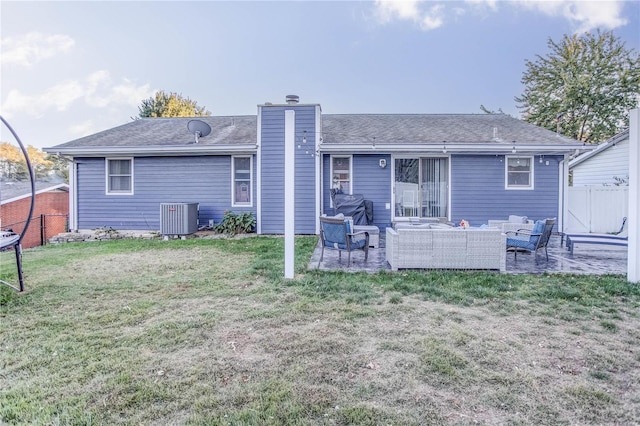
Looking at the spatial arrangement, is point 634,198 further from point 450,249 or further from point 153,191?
point 153,191

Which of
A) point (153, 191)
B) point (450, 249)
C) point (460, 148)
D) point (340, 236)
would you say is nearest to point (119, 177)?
point (153, 191)

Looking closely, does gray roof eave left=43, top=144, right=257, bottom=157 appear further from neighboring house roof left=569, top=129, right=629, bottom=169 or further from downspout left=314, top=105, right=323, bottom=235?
neighboring house roof left=569, top=129, right=629, bottom=169

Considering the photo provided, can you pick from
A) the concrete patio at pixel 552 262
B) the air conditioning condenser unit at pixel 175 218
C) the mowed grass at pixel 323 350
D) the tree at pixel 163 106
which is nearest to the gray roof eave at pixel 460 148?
the concrete patio at pixel 552 262

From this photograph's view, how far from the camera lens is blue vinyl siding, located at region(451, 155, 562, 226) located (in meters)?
9.71

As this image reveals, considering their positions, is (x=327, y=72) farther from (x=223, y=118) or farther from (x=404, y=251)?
(x=404, y=251)

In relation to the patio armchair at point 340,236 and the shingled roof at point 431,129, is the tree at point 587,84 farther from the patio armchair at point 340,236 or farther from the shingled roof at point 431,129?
the patio armchair at point 340,236

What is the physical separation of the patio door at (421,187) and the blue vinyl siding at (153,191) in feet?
14.5

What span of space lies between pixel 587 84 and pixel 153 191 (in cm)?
2304

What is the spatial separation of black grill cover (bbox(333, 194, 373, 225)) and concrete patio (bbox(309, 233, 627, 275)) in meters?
1.97

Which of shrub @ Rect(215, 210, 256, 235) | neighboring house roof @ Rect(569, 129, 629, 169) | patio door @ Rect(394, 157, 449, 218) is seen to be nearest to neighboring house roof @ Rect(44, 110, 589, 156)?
patio door @ Rect(394, 157, 449, 218)

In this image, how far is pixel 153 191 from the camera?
10352 millimetres

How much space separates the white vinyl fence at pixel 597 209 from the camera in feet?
34.4

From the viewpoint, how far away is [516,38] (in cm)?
1619

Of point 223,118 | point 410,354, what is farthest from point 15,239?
point 223,118
